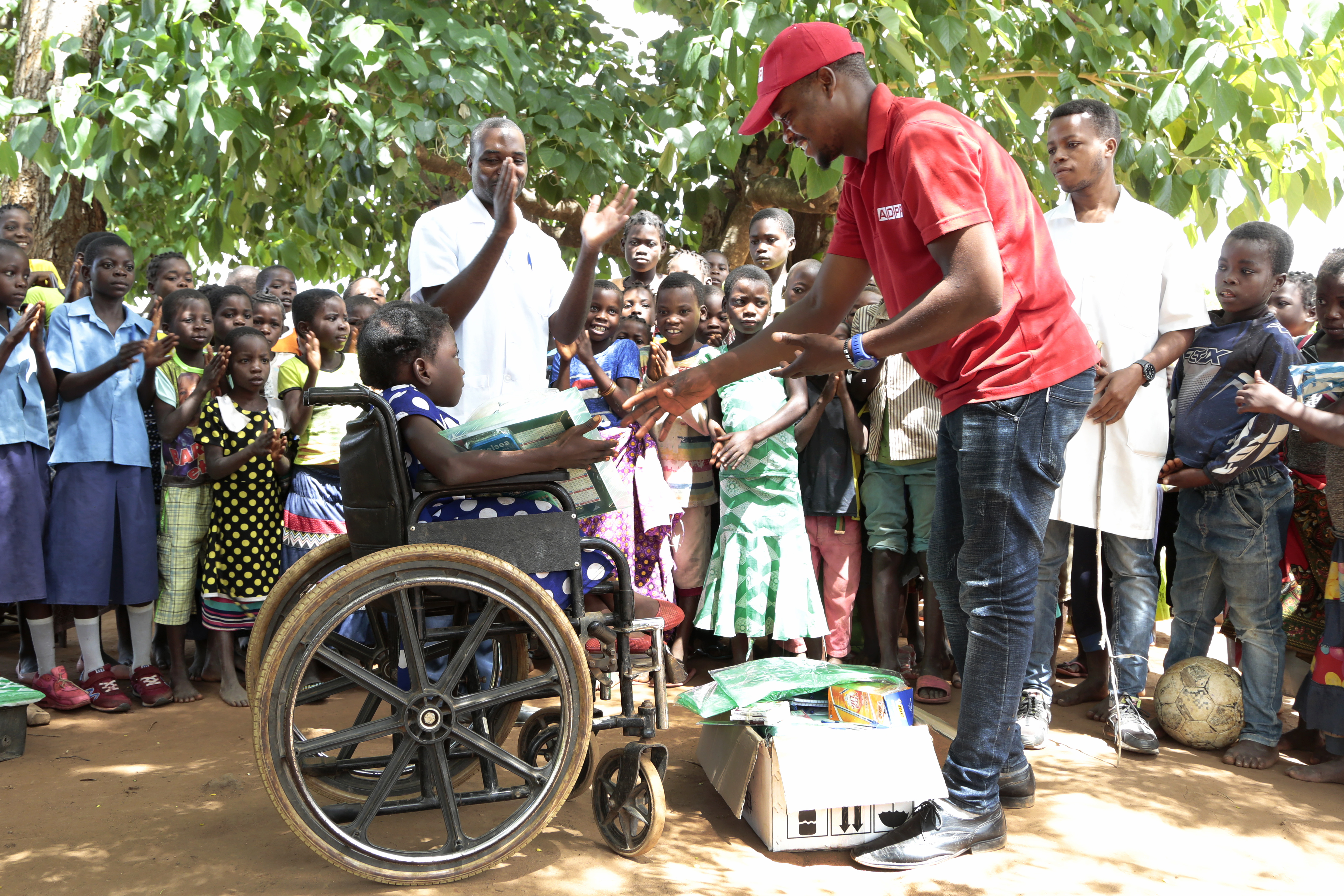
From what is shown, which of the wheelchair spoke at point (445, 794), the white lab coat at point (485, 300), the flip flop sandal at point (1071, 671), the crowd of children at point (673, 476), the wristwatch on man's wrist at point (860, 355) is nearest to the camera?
the wheelchair spoke at point (445, 794)

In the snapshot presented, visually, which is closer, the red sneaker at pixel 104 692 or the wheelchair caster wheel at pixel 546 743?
the wheelchair caster wheel at pixel 546 743

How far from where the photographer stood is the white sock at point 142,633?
435 cm

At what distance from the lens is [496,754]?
8.30ft

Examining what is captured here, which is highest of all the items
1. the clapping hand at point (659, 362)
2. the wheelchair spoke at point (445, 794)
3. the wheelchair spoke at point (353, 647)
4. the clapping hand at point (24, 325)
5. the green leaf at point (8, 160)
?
the green leaf at point (8, 160)

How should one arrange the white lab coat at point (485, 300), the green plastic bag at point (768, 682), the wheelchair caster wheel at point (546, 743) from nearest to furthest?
the wheelchair caster wheel at point (546, 743) < the green plastic bag at point (768, 682) < the white lab coat at point (485, 300)

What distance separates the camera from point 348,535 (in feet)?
9.10

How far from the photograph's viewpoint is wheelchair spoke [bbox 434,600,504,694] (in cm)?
250

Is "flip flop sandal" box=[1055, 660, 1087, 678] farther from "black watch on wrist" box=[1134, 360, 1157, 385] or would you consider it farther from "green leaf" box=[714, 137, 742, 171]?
"green leaf" box=[714, 137, 742, 171]

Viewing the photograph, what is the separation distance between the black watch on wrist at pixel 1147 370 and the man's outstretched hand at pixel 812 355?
1.36m

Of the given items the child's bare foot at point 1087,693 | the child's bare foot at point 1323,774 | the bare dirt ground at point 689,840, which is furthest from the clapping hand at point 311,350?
the child's bare foot at point 1323,774

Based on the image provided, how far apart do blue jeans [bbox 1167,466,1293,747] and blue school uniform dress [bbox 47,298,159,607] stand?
424cm

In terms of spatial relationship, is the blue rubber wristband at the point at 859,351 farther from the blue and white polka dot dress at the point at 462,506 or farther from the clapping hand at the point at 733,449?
the clapping hand at the point at 733,449

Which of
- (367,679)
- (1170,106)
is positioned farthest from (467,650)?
(1170,106)

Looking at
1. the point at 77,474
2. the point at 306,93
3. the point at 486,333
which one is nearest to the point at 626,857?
the point at 486,333
